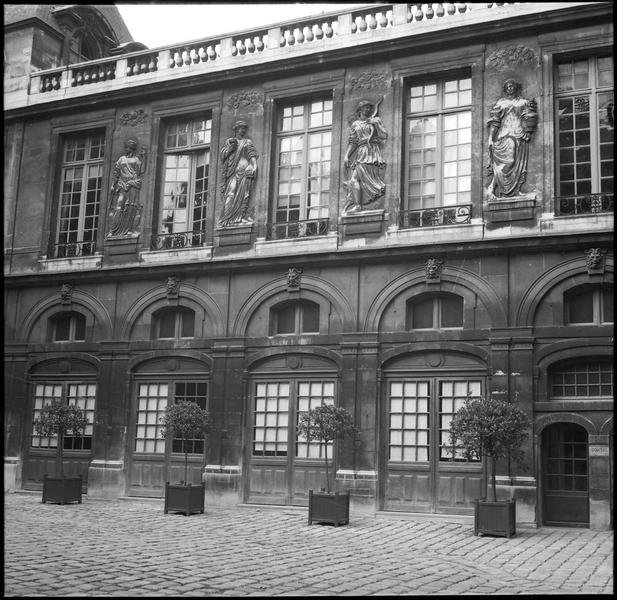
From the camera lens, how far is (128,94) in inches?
823

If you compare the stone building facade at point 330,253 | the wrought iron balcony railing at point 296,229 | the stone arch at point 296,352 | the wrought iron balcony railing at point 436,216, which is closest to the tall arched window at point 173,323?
the stone building facade at point 330,253

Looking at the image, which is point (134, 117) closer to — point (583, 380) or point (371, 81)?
point (371, 81)

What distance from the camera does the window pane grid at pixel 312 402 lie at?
17.7 meters

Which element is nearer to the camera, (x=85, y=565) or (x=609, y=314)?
(x=85, y=565)

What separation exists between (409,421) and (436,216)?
4348 millimetres

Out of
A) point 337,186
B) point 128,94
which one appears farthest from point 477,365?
point 128,94

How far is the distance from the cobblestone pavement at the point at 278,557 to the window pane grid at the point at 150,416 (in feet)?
10.3

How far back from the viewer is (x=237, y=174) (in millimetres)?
19375

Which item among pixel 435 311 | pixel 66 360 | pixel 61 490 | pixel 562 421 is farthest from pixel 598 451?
pixel 66 360

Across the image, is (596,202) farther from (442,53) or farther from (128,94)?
(128,94)

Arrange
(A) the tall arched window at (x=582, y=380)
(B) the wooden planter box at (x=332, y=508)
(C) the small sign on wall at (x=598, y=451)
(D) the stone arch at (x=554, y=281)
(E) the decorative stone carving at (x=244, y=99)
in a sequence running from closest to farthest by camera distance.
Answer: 1. (B) the wooden planter box at (x=332, y=508)
2. (C) the small sign on wall at (x=598, y=451)
3. (A) the tall arched window at (x=582, y=380)
4. (D) the stone arch at (x=554, y=281)
5. (E) the decorative stone carving at (x=244, y=99)

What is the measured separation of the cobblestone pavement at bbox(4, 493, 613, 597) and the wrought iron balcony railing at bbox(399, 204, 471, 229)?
6.09 m

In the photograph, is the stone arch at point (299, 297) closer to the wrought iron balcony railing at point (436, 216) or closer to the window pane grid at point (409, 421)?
→ the window pane grid at point (409, 421)

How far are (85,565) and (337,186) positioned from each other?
11.0 meters
